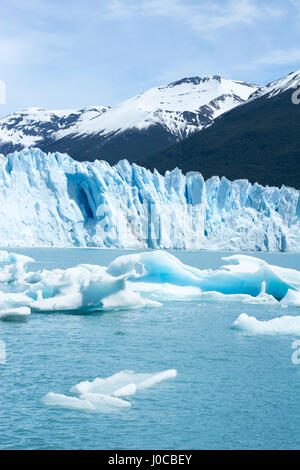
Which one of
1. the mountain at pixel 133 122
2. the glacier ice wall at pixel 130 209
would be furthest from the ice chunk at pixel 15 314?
the mountain at pixel 133 122

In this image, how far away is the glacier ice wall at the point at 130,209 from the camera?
36.4m

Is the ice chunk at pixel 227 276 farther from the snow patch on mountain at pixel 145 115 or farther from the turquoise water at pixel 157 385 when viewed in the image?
the snow patch on mountain at pixel 145 115

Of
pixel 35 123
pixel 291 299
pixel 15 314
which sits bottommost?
pixel 291 299

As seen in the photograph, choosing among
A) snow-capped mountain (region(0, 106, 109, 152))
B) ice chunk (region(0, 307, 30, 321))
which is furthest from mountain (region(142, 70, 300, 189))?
snow-capped mountain (region(0, 106, 109, 152))

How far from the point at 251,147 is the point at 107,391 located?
7592cm

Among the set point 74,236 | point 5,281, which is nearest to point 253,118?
point 74,236

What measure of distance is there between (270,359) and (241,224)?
3183cm

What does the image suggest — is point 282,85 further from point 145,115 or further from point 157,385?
point 157,385

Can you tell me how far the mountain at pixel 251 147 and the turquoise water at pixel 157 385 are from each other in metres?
55.8

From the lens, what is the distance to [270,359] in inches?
362

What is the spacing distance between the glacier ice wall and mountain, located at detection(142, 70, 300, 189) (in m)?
24.2

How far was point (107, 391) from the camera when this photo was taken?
23.7 ft

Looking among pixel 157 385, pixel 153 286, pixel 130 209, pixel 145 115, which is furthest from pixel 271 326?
pixel 145 115

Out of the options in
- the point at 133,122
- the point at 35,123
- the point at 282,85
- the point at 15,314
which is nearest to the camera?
the point at 15,314
